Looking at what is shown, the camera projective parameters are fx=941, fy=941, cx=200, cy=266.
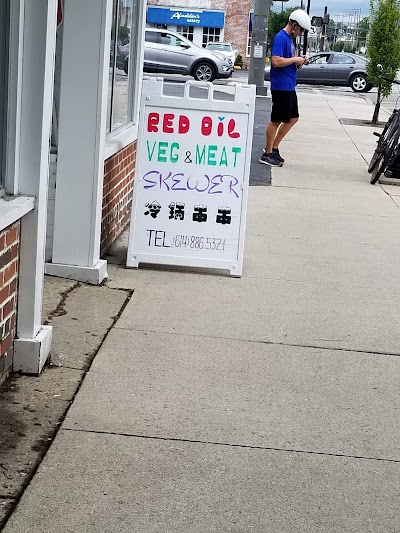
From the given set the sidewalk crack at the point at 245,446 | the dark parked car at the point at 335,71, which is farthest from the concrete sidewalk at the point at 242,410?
the dark parked car at the point at 335,71

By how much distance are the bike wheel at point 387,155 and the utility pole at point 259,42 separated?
14828mm

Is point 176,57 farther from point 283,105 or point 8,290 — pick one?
point 8,290

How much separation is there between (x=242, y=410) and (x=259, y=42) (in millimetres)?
23839

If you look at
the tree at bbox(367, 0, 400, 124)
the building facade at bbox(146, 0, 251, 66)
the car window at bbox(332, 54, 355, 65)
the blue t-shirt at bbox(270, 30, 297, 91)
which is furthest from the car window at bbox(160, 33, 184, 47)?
the building facade at bbox(146, 0, 251, 66)

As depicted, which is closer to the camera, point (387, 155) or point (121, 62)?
point (121, 62)

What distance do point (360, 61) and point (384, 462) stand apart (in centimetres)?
3548

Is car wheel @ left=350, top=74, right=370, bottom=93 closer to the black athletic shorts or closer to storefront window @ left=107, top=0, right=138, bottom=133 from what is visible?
the black athletic shorts

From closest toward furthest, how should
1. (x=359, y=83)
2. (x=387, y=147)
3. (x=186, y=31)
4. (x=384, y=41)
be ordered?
(x=387, y=147)
(x=384, y=41)
(x=359, y=83)
(x=186, y=31)

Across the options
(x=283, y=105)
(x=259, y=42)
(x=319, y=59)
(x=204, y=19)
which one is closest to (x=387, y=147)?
(x=283, y=105)

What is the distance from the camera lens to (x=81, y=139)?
623cm

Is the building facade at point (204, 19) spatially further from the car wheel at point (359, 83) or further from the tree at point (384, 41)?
the tree at point (384, 41)

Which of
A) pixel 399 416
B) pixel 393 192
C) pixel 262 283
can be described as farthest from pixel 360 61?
pixel 399 416

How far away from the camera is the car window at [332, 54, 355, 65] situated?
124 ft

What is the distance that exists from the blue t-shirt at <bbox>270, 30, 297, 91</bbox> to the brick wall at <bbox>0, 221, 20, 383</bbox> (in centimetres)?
791
